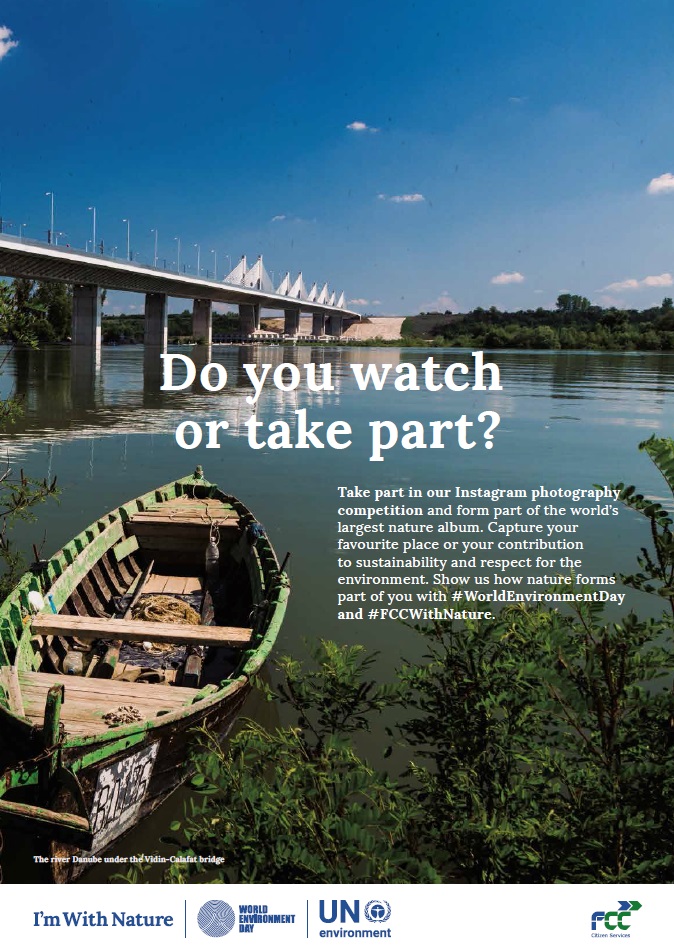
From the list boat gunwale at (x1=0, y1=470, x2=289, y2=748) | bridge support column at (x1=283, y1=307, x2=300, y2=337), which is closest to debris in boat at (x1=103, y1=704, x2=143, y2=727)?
boat gunwale at (x1=0, y1=470, x2=289, y2=748)

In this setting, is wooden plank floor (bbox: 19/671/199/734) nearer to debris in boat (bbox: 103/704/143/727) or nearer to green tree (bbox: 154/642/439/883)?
debris in boat (bbox: 103/704/143/727)

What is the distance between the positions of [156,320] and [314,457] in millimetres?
61432

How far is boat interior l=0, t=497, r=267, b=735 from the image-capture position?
6371mm

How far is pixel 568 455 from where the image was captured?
21.5 meters

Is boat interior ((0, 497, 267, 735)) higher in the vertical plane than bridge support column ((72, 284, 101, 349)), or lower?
lower

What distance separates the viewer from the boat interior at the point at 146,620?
251 inches

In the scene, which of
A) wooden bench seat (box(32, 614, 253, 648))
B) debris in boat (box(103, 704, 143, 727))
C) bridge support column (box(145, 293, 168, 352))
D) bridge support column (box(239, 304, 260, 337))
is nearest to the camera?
debris in boat (box(103, 704, 143, 727))
